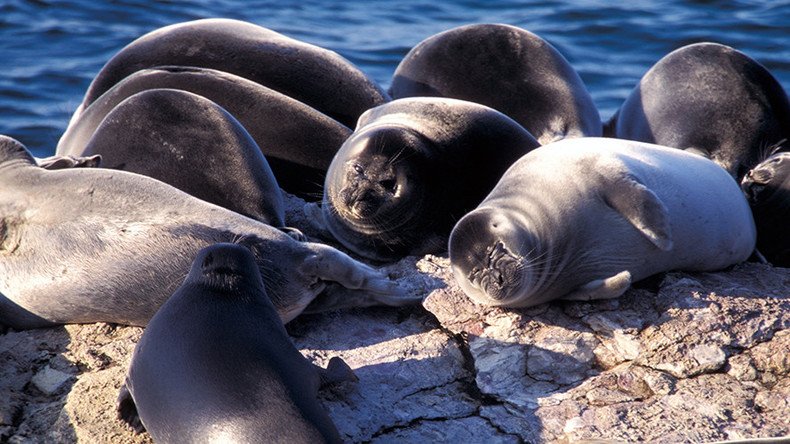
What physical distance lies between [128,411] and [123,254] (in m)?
0.71

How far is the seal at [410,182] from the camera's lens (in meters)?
5.10

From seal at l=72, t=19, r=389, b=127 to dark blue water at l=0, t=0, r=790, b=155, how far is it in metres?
2.60

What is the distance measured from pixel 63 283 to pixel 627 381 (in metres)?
2.02

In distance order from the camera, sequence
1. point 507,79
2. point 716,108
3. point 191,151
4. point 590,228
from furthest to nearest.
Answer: point 507,79 → point 716,108 → point 191,151 → point 590,228

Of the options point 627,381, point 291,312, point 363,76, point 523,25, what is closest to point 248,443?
point 291,312

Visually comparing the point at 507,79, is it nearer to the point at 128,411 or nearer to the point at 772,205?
the point at 772,205

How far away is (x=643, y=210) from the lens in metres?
4.38

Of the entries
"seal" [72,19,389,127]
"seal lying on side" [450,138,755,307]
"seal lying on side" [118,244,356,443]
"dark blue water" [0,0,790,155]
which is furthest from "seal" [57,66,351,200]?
"dark blue water" [0,0,790,155]

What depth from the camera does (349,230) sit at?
516cm

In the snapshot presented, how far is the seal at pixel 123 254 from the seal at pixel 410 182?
72cm

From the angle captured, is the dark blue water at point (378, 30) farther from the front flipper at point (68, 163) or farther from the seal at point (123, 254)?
the seal at point (123, 254)

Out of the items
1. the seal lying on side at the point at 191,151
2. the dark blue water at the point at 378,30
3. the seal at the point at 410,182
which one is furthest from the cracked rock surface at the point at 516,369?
the dark blue water at the point at 378,30

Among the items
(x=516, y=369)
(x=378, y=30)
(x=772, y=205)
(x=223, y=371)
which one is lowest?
(x=378, y=30)

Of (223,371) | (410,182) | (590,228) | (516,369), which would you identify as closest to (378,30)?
(410,182)
